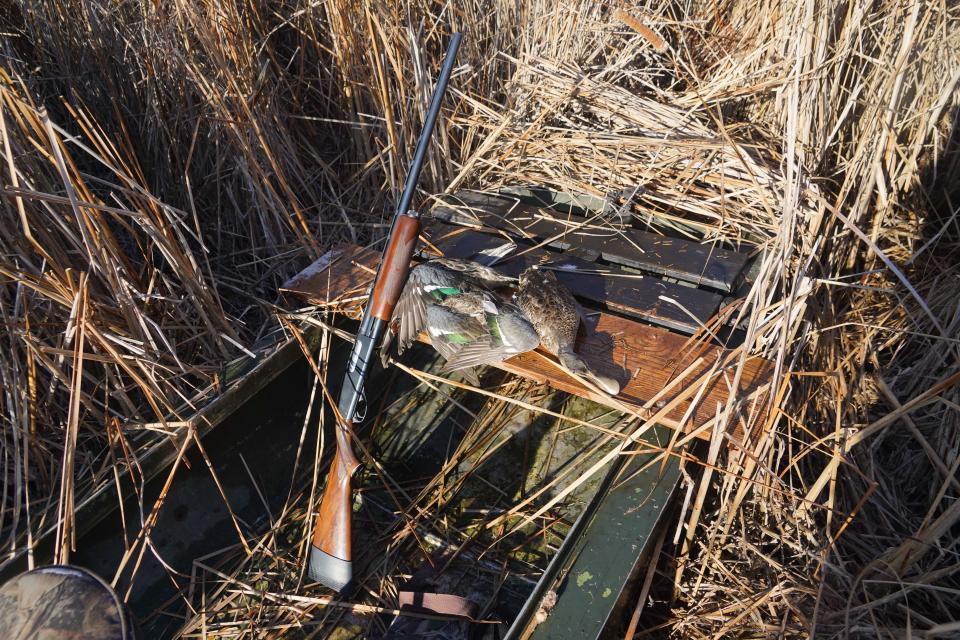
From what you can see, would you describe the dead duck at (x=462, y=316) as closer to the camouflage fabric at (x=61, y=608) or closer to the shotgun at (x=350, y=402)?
the shotgun at (x=350, y=402)

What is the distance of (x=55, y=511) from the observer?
84.6 inches

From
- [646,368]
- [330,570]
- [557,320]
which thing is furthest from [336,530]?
[646,368]

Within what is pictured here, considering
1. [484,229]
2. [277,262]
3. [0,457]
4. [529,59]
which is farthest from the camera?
[529,59]

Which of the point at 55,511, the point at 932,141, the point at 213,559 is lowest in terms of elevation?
the point at 213,559

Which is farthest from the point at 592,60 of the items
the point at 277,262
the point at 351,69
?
the point at 277,262

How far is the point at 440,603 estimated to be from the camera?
7.79 feet

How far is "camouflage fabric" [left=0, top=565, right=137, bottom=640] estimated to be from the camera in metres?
1.65

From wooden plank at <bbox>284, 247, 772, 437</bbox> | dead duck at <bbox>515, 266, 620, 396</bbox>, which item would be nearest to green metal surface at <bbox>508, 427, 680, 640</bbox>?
wooden plank at <bbox>284, 247, 772, 437</bbox>

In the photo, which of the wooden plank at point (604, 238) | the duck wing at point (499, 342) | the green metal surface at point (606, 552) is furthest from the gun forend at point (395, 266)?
the green metal surface at point (606, 552)

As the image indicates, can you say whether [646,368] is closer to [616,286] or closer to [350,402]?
[616,286]

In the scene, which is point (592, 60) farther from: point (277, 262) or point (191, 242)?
point (191, 242)

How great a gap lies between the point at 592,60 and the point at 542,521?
2.90 metres

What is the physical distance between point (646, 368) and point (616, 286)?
48cm

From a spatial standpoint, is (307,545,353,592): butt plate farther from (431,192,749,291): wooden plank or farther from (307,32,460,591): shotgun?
(431,192,749,291): wooden plank
